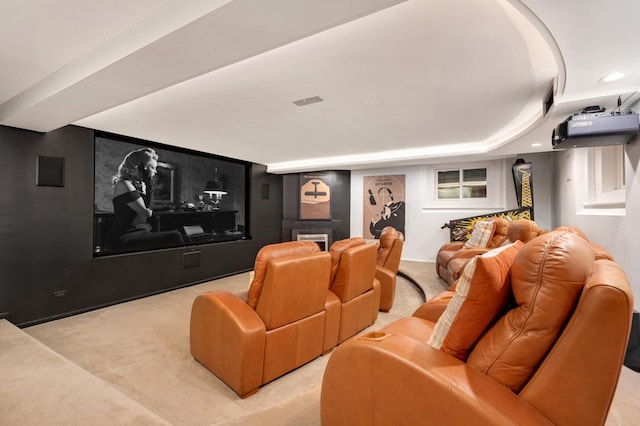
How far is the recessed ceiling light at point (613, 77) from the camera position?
200 centimetres

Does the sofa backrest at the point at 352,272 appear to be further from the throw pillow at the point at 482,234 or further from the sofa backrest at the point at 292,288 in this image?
the throw pillow at the point at 482,234

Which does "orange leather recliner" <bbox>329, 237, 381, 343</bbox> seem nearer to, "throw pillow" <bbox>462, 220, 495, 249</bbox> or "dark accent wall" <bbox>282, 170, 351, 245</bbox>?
"throw pillow" <bbox>462, 220, 495, 249</bbox>

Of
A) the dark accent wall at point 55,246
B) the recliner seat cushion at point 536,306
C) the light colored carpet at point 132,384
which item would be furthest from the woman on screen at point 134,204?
the recliner seat cushion at point 536,306

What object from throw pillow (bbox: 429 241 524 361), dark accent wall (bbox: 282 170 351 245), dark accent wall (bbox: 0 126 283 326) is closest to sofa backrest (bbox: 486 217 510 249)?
dark accent wall (bbox: 282 170 351 245)

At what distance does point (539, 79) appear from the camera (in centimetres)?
247

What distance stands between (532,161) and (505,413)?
636cm

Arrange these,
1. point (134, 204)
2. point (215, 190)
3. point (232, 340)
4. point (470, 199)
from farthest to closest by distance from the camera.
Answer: point (470, 199) < point (215, 190) < point (134, 204) < point (232, 340)

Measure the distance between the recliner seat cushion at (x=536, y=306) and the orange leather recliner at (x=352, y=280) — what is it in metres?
1.62

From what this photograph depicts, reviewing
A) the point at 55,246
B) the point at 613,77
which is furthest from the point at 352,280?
the point at 55,246

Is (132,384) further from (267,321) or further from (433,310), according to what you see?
(433,310)

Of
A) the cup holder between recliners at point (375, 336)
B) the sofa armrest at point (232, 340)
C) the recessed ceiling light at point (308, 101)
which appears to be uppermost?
the recessed ceiling light at point (308, 101)

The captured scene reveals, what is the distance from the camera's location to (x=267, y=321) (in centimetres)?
202

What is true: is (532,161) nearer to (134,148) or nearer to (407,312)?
(407,312)

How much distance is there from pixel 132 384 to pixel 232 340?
2.96ft
